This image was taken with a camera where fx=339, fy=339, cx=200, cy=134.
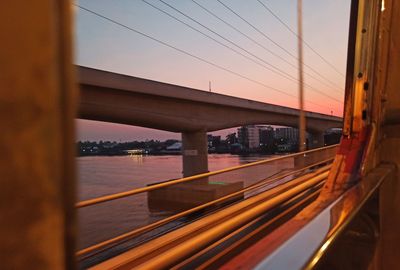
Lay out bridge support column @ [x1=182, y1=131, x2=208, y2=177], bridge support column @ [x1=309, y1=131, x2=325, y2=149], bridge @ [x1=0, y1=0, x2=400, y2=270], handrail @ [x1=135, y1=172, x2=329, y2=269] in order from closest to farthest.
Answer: bridge @ [x1=0, y1=0, x2=400, y2=270]
handrail @ [x1=135, y1=172, x2=329, y2=269]
bridge support column @ [x1=182, y1=131, x2=208, y2=177]
bridge support column @ [x1=309, y1=131, x2=325, y2=149]

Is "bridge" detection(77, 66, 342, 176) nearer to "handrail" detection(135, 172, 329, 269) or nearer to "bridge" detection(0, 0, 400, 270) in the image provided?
"handrail" detection(135, 172, 329, 269)

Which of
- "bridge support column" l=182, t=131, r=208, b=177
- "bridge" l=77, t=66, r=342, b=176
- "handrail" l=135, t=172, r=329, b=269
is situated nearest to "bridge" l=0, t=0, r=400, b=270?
"handrail" l=135, t=172, r=329, b=269

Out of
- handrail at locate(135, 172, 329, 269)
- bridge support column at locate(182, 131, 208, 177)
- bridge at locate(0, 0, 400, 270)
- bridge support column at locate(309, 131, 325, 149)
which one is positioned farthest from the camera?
bridge support column at locate(309, 131, 325, 149)

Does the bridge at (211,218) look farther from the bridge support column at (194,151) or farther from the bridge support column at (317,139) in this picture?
the bridge support column at (317,139)

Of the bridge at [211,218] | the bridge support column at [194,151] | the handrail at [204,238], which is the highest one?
the bridge at [211,218]

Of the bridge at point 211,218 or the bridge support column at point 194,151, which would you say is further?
the bridge support column at point 194,151

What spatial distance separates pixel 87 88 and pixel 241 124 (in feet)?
36.4

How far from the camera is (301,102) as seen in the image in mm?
3559

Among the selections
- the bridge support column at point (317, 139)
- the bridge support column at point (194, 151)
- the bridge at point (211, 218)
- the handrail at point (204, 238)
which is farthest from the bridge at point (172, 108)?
the bridge at point (211, 218)

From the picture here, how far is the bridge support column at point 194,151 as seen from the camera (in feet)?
61.6

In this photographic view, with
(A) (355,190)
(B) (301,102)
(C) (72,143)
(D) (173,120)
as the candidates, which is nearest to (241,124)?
(D) (173,120)

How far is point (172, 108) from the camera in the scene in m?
17.3

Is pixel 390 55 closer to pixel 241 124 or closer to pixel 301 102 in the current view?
pixel 301 102

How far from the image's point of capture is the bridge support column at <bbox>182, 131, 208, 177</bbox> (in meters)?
18.8
